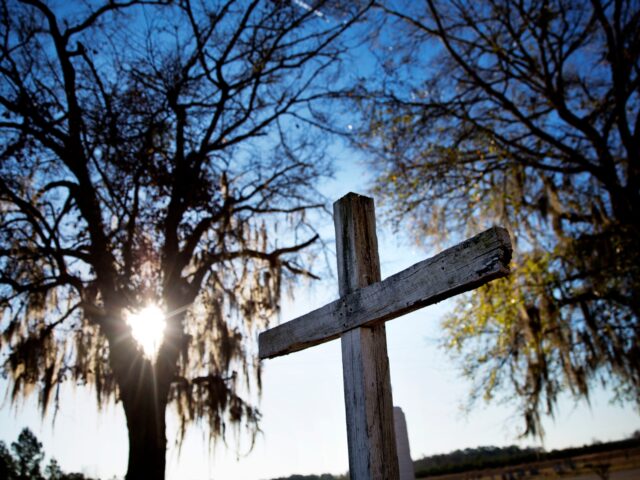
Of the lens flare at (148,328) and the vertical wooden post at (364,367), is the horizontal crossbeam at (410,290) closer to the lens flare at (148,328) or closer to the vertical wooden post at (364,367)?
the vertical wooden post at (364,367)

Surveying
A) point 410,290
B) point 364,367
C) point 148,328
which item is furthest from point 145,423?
point 410,290

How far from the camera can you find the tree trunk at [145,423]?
523cm

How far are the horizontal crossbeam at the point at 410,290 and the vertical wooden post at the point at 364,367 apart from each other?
7cm

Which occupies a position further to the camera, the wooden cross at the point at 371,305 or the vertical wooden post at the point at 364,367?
the vertical wooden post at the point at 364,367

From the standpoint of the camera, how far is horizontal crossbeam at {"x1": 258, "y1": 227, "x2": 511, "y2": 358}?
1253mm

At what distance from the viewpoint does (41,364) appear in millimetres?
5992

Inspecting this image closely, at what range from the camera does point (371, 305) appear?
1602 millimetres

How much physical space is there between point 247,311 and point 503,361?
3494 millimetres

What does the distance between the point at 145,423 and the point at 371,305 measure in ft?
15.4

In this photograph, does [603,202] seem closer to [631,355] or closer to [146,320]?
[631,355]

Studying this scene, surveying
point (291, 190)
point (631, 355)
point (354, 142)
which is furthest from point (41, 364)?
point (631, 355)

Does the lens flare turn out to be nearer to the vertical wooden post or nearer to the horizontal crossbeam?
the horizontal crossbeam

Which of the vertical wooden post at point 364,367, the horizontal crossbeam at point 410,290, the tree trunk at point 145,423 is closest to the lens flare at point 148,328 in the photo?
the tree trunk at point 145,423

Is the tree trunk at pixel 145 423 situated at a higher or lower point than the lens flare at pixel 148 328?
lower
